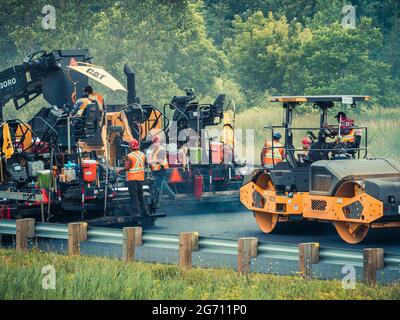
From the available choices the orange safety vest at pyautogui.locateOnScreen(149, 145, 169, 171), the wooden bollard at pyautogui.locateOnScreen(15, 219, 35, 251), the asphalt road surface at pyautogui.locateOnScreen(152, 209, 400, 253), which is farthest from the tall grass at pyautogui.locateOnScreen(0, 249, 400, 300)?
the orange safety vest at pyautogui.locateOnScreen(149, 145, 169, 171)

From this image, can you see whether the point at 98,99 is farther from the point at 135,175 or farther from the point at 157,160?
the point at 135,175

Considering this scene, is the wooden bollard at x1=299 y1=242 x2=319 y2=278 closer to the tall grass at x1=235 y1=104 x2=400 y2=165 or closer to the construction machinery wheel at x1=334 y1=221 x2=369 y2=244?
the construction machinery wheel at x1=334 y1=221 x2=369 y2=244

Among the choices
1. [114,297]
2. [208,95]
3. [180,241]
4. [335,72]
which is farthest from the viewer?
[208,95]

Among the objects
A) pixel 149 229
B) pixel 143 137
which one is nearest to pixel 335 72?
pixel 143 137

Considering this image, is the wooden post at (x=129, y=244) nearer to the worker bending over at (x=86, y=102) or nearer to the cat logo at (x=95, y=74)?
the worker bending over at (x=86, y=102)

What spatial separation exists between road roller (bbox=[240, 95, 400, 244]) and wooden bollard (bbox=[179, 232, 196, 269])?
13.6 ft

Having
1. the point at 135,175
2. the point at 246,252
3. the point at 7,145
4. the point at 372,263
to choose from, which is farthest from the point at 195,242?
the point at 7,145

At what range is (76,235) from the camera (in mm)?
18891

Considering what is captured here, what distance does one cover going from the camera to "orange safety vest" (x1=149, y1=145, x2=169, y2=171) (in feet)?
86.2

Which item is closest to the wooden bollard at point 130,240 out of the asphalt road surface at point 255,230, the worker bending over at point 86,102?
the asphalt road surface at point 255,230

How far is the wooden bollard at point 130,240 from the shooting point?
718 inches
